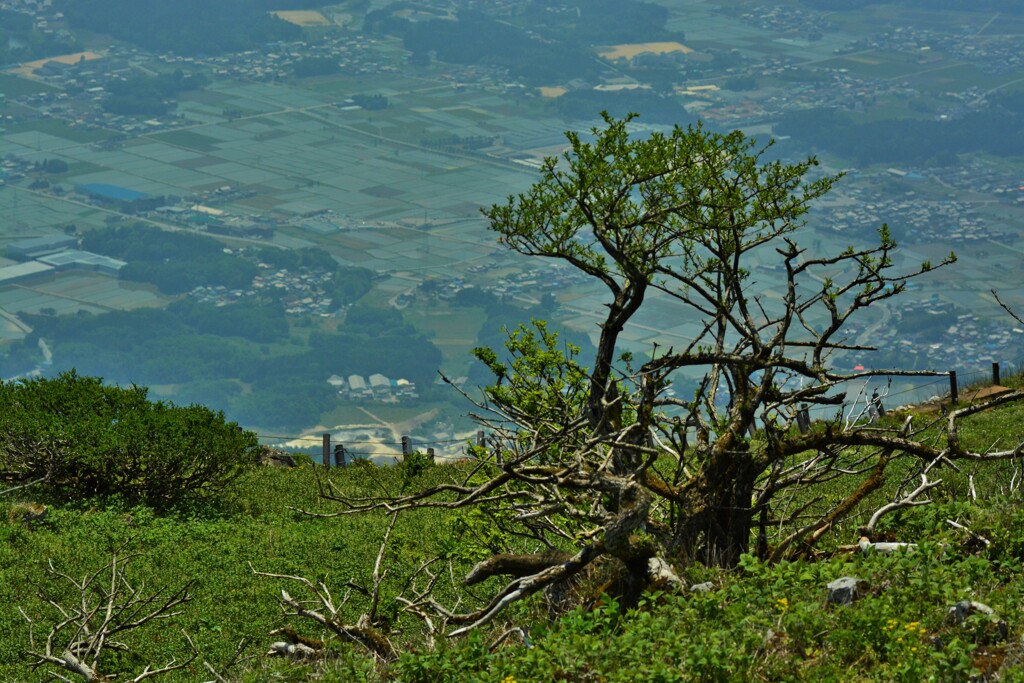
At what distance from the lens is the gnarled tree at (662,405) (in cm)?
908

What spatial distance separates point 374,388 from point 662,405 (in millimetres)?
158218

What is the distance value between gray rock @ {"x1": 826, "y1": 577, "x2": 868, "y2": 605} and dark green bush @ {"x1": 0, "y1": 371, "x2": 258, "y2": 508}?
14223 millimetres

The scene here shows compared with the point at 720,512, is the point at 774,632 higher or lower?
higher

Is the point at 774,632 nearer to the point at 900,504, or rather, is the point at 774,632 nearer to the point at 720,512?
→ the point at 720,512

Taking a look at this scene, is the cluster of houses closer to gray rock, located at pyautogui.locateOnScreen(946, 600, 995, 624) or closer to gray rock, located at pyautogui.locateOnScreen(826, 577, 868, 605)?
gray rock, located at pyautogui.locateOnScreen(826, 577, 868, 605)

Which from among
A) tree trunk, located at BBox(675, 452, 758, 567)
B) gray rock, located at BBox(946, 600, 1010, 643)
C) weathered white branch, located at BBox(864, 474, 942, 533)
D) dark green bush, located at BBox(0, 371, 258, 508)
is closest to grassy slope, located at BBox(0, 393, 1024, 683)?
gray rock, located at BBox(946, 600, 1010, 643)

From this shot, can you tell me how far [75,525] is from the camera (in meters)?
18.1

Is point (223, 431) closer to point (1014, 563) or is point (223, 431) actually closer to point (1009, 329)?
point (1014, 563)

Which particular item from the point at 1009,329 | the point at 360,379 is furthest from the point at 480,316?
the point at 1009,329

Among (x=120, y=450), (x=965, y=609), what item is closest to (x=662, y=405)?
(x=965, y=609)

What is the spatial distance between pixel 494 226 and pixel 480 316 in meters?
179

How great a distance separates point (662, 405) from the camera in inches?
405

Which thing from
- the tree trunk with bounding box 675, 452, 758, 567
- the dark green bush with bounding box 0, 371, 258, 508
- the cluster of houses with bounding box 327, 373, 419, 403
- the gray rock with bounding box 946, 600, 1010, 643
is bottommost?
the cluster of houses with bounding box 327, 373, 419, 403

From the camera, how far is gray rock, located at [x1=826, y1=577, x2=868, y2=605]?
797 centimetres
